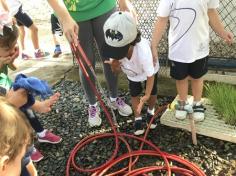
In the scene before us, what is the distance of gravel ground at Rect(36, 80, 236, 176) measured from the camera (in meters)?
2.99

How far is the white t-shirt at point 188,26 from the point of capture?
2914 mm

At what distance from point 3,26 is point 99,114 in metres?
1.25

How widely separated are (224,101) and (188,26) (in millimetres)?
771

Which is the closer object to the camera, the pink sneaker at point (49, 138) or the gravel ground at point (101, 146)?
the gravel ground at point (101, 146)

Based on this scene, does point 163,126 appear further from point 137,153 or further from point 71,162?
point 71,162

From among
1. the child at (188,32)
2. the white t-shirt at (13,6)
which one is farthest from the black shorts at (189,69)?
the white t-shirt at (13,6)

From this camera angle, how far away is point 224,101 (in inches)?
130

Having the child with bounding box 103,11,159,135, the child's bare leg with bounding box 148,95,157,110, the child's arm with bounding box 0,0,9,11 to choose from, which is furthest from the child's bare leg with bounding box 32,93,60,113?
the child's arm with bounding box 0,0,9,11

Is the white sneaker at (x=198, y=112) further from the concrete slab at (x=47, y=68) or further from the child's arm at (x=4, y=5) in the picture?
the child's arm at (x=4, y=5)

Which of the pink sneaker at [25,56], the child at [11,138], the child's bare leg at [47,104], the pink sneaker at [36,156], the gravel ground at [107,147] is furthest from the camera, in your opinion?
the pink sneaker at [25,56]

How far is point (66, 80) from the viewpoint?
4562 millimetres

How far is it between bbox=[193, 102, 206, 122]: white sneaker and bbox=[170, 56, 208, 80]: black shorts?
30 centimetres

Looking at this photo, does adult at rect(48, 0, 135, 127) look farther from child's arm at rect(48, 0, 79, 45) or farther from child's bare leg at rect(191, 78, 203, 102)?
child's bare leg at rect(191, 78, 203, 102)

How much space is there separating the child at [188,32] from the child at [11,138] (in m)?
1.62
